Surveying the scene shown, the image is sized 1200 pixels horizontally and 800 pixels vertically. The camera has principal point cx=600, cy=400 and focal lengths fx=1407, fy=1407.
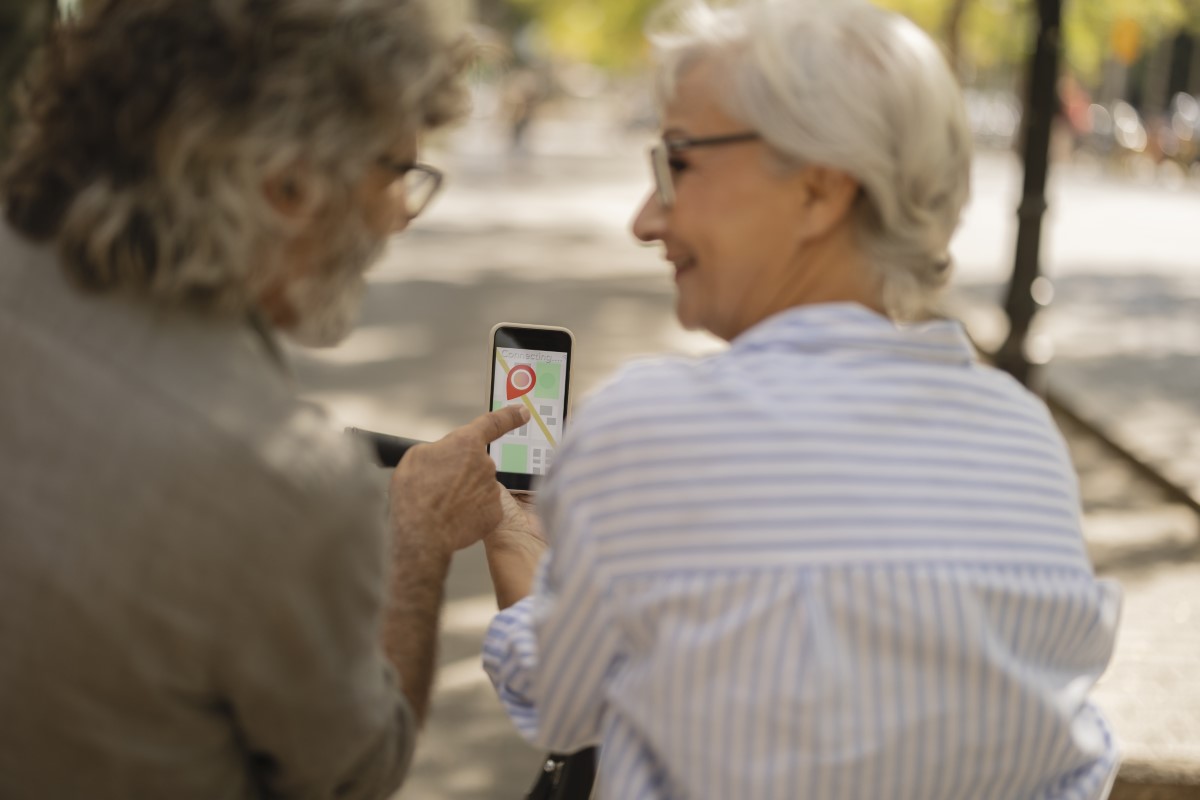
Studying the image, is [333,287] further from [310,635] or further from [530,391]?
[530,391]

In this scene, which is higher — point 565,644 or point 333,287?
point 333,287

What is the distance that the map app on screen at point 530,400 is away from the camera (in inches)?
84.9

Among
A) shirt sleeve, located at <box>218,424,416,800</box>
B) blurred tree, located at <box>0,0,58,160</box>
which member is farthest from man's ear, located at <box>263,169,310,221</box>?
blurred tree, located at <box>0,0,58,160</box>

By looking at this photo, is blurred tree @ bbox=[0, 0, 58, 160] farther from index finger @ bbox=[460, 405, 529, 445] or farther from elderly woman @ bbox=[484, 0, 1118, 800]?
elderly woman @ bbox=[484, 0, 1118, 800]

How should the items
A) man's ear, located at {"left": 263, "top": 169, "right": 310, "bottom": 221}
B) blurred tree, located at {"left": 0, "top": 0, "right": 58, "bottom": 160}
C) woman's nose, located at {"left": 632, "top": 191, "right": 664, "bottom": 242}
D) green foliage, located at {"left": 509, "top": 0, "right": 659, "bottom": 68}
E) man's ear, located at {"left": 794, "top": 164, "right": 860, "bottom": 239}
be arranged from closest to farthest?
man's ear, located at {"left": 263, "top": 169, "right": 310, "bottom": 221} → man's ear, located at {"left": 794, "top": 164, "right": 860, "bottom": 239} → woman's nose, located at {"left": 632, "top": 191, "right": 664, "bottom": 242} → blurred tree, located at {"left": 0, "top": 0, "right": 58, "bottom": 160} → green foliage, located at {"left": 509, "top": 0, "right": 659, "bottom": 68}

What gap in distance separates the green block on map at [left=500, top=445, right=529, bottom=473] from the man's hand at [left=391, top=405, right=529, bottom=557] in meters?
0.22

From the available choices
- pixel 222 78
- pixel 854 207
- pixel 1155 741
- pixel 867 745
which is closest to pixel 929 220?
pixel 854 207

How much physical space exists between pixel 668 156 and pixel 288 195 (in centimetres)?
45

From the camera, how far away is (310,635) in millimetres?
1413

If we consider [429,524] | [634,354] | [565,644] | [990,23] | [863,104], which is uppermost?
[863,104]

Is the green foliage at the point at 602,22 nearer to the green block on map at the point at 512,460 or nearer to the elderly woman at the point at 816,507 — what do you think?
the green block on map at the point at 512,460

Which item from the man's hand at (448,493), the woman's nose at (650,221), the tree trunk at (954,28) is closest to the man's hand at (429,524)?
the man's hand at (448,493)

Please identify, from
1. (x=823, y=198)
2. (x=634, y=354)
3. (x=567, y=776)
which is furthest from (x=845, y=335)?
(x=634, y=354)

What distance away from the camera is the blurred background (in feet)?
13.8
